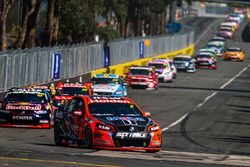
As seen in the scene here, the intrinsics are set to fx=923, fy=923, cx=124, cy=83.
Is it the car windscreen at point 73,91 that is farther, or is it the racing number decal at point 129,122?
the car windscreen at point 73,91

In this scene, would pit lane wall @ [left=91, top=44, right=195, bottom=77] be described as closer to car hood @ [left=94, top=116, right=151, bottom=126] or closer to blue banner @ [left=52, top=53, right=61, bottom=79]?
blue banner @ [left=52, top=53, right=61, bottom=79]

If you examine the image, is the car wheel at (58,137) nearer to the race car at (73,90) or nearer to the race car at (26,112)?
the race car at (26,112)

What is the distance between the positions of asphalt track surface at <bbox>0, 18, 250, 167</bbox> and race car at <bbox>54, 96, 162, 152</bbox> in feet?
0.88

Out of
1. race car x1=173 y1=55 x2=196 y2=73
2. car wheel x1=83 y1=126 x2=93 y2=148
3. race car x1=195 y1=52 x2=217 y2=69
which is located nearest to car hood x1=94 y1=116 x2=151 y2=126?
car wheel x1=83 y1=126 x2=93 y2=148

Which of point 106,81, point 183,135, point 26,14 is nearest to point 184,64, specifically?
point 26,14

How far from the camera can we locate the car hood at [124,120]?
1956 cm

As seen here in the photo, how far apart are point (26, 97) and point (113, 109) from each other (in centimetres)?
844

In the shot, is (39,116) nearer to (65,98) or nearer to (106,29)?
(65,98)

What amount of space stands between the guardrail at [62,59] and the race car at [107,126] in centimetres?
1767

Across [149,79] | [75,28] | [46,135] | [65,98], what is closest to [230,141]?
[46,135]

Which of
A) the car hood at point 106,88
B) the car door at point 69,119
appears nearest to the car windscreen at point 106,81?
the car hood at point 106,88

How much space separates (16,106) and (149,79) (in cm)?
2389

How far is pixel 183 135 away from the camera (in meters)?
27.3

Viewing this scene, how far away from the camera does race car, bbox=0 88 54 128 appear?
90.2 feet
